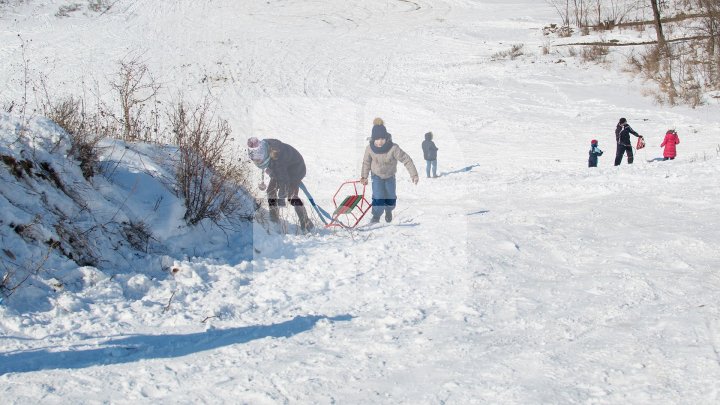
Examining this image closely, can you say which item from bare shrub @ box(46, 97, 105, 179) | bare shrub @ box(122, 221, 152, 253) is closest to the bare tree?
bare shrub @ box(46, 97, 105, 179)

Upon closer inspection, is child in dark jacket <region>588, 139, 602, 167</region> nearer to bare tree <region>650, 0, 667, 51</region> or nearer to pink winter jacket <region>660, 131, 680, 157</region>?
pink winter jacket <region>660, 131, 680, 157</region>

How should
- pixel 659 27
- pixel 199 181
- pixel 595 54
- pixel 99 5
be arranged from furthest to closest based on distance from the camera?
pixel 99 5
pixel 595 54
pixel 659 27
pixel 199 181

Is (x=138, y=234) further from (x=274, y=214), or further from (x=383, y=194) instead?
(x=383, y=194)

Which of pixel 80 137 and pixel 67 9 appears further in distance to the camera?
pixel 67 9

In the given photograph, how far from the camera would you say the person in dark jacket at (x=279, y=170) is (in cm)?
853

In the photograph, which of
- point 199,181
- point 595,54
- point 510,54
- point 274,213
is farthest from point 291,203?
point 510,54

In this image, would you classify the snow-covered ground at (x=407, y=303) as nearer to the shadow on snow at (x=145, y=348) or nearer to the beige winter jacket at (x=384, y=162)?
the shadow on snow at (x=145, y=348)

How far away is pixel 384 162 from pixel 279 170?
1.78 m

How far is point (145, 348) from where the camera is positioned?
425cm

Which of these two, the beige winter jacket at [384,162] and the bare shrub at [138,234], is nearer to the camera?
the bare shrub at [138,234]

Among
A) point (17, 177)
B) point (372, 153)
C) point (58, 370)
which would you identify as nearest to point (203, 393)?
point (58, 370)

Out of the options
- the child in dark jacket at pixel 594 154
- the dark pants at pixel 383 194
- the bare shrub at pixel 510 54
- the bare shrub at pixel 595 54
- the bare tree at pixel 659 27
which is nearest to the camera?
the dark pants at pixel 383 194

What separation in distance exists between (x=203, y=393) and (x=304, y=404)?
0.58m

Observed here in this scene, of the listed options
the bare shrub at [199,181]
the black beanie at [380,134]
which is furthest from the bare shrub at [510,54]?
the bare shrub at [199,181]
